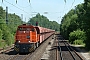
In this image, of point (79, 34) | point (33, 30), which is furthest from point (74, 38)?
point (33, 30)

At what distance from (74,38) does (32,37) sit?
25082 mm

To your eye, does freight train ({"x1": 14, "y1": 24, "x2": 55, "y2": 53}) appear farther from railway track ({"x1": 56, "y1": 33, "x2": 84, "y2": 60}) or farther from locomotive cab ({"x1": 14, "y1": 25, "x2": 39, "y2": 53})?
railway track ({"x1": 56, "y1": 33, "x2": 84, "y2": 60})

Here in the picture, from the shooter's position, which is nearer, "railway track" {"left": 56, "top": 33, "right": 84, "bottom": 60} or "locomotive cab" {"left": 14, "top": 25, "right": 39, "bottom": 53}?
"railway track" {"left": 56, "top": 33, "right": 84, "bottom": 60}

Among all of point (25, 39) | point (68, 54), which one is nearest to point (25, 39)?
point (25, 39)

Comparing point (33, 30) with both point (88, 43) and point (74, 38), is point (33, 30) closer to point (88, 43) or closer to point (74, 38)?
point (88, 43)

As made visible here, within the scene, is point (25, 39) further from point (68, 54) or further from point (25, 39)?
point (68, 54)

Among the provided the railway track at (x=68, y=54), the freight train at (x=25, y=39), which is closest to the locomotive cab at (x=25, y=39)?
the freight train at (x=25, y=39)

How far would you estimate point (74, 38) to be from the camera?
5200 cm

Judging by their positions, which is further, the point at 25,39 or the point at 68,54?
the point at 25,39

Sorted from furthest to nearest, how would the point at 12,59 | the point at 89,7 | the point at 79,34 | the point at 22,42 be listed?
the point at 79,34 < the point at 89,7 < the point at 22,42 < the point at 12,59

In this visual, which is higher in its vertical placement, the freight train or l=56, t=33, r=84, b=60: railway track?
the freight train

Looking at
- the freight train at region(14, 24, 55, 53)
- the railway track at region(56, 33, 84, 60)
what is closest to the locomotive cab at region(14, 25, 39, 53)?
the freight train at region(14, 24, 55, 53)

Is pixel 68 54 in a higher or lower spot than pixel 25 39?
lower

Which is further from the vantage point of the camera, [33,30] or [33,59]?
[33,30]
